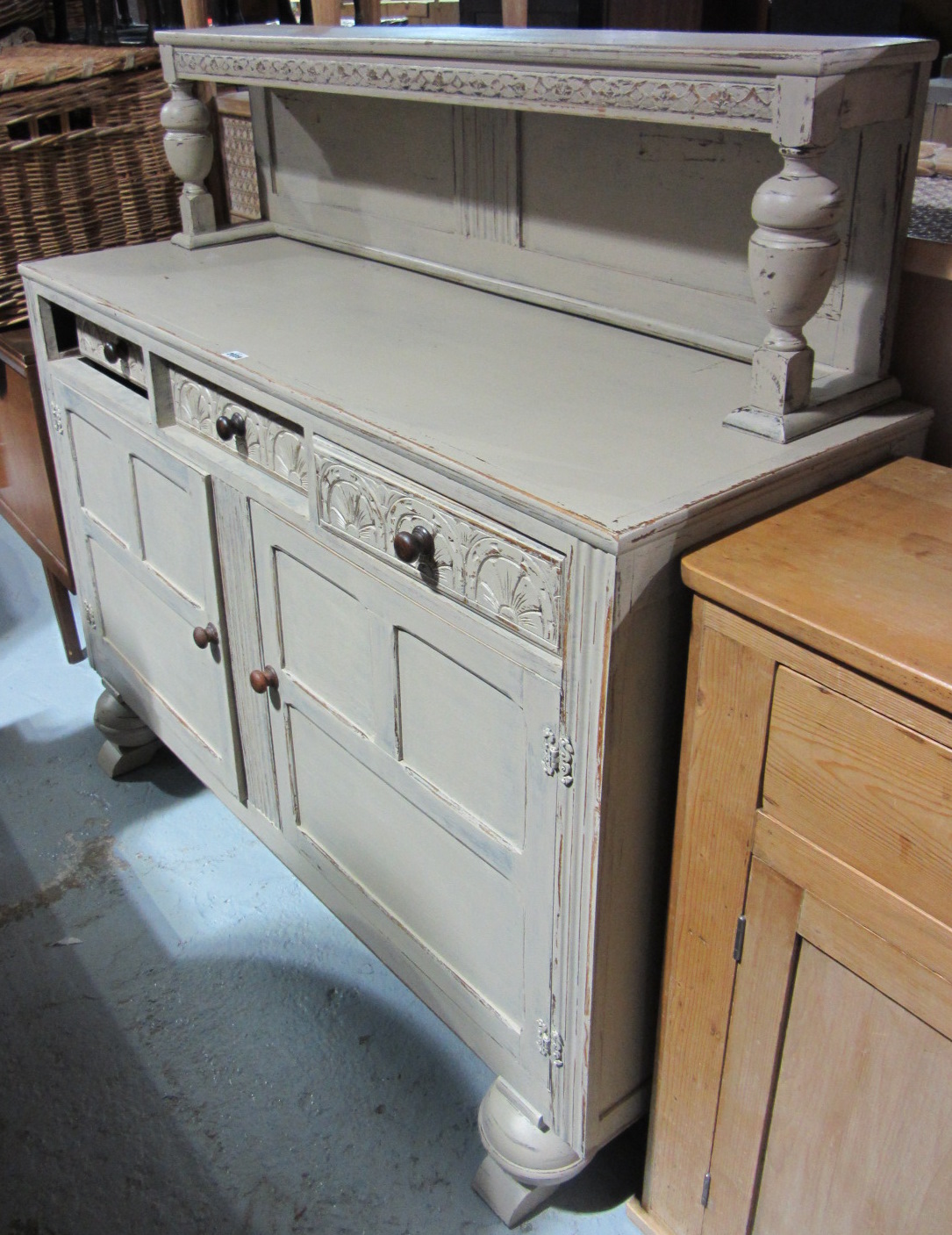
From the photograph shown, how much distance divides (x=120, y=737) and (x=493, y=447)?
1.38 m

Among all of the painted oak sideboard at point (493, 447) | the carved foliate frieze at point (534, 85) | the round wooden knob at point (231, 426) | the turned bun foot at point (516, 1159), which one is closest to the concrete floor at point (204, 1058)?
A: the turned bun foot at point (516, 1159)

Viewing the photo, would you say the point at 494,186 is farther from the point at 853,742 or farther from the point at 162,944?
the point at 162,944

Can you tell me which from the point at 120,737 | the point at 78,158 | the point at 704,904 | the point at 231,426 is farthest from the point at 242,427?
the point at 78,158

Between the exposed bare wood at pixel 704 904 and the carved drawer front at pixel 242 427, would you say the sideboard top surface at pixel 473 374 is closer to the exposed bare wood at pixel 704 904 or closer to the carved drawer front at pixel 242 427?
the carved drawer front at pixel 242 427

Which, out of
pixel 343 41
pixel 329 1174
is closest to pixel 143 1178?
pixel 329 1174

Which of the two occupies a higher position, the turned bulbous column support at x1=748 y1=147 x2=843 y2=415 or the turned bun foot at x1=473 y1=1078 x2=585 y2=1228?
the turned bulbous column support at x1=748 y1=147 x2=843 y2=415

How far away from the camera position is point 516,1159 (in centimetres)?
135

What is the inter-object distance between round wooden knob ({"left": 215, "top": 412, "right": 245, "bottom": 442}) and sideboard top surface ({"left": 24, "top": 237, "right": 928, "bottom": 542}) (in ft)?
0.19

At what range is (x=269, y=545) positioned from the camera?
149 centimetres

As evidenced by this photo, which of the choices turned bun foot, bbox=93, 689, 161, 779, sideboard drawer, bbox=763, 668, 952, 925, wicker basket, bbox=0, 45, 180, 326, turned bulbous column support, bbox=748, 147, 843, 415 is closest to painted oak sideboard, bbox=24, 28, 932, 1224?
turned bulbous column support, bbox=748, 147, 843, 415

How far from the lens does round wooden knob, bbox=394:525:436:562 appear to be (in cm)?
117

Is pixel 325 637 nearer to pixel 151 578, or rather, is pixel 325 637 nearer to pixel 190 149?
pixel 151 578

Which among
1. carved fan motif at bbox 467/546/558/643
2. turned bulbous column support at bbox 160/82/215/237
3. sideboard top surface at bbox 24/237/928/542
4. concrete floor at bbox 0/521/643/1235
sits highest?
turned bulbous column support at bbox 160/82/215/237

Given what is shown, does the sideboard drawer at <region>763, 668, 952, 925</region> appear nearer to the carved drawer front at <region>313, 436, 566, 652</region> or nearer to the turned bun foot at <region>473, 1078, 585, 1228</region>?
the carved drawer front at <region>313, 436, 566, 652</region>
